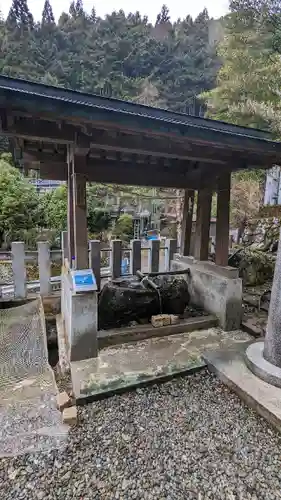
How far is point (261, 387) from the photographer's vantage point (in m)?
2.41

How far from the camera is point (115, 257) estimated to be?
4.81m

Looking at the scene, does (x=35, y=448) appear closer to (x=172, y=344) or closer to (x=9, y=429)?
(x=9, y=429)

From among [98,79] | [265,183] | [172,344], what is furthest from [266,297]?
[98,79]

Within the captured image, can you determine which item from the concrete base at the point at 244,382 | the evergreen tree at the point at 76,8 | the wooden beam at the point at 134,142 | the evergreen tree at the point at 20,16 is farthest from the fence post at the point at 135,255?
the evergreen tree at the point at 76,8

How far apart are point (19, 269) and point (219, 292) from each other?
10.7 feet

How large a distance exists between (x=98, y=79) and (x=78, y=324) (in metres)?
26.2

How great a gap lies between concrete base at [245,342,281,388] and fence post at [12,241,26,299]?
142 inches

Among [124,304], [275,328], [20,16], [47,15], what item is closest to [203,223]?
[124,304]

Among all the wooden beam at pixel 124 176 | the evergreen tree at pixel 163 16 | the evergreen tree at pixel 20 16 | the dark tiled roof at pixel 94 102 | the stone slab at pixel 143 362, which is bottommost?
the stone slab at pixel 143 362

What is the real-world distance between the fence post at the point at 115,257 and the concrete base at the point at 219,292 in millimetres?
1357

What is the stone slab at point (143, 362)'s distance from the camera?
253 cm

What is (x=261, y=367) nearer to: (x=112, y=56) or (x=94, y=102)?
(x=94, y=102)

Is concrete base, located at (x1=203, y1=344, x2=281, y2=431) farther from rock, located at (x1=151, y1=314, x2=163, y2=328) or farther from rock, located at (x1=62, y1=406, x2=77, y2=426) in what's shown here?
rock, located at (x1=62, y1=406, x2=77, y2=426)

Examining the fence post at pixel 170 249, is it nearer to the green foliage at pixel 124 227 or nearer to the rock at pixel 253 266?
the rock at pixel 253 266
